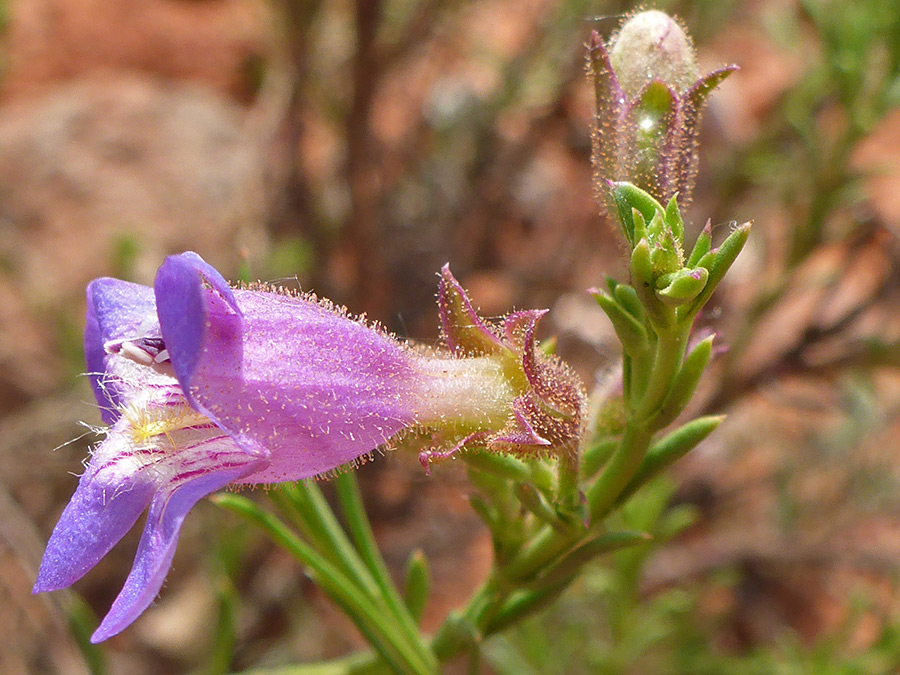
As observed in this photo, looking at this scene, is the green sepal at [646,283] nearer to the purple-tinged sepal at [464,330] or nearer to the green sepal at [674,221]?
the green sepal at [674,221]

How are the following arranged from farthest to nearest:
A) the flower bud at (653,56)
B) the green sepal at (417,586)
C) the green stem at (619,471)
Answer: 1. the green sepal at (417,586)
2. the flower bud at (653,56)
3. the green stem at (619,471)

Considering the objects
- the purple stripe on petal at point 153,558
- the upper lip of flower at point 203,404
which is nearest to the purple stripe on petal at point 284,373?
the upper lip of flower at point 203,404

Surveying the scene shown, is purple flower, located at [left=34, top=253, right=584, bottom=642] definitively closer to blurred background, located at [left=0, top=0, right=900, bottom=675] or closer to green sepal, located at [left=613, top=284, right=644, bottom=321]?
green sepal, located at [left=613, top=284, right=644, bottom=321]

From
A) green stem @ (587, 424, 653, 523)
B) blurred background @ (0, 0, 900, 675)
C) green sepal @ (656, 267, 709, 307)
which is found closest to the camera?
green sepal @ (656, 267, 709, 307)

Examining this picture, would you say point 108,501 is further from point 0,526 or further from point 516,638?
point 516,638

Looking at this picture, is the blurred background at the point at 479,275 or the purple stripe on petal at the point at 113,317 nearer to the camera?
the purple stripe on petal at the point at 113,317

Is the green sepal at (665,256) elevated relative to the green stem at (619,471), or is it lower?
elevated

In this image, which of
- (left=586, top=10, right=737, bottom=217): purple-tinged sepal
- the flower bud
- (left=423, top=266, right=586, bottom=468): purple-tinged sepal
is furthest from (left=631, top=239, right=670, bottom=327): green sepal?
the flower bud

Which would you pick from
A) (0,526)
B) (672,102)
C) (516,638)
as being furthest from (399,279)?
(672,102)

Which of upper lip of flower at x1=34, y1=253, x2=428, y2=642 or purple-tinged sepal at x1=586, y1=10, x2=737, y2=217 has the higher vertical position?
purple-tinged sepal at x1=586, y1=10, x2=737, y2=217
